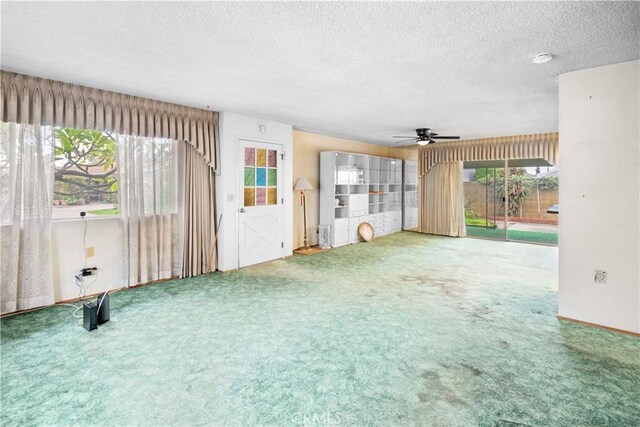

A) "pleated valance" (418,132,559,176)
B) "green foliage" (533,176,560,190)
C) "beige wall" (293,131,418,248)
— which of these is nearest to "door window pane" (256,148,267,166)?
"beige wall" (293,131,418,248)

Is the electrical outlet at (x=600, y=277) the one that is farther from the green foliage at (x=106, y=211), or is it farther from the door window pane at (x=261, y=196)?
the green foliage at (x=106, y=211)

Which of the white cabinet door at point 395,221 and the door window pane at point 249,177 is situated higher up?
the door window pane at point 249,177

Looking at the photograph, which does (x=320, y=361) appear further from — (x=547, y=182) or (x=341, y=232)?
(x=547, y=182)

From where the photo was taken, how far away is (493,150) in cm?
751

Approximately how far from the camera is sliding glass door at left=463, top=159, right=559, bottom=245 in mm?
8547

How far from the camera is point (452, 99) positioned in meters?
4.19

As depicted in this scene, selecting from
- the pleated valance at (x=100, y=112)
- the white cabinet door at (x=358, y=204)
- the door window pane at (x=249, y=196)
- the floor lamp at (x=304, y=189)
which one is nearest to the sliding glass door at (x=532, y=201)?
the white cabinet door at (x=358, y=204)

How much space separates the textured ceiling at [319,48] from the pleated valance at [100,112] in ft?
0.59

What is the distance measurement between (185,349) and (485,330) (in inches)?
104

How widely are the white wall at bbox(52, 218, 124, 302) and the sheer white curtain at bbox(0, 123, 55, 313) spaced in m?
0.14

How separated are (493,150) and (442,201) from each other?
1715mm

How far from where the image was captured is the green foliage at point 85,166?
372 centimetres

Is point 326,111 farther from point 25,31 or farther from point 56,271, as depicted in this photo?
point 56,271

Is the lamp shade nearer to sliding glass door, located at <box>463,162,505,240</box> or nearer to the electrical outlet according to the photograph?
the electrical outlet
